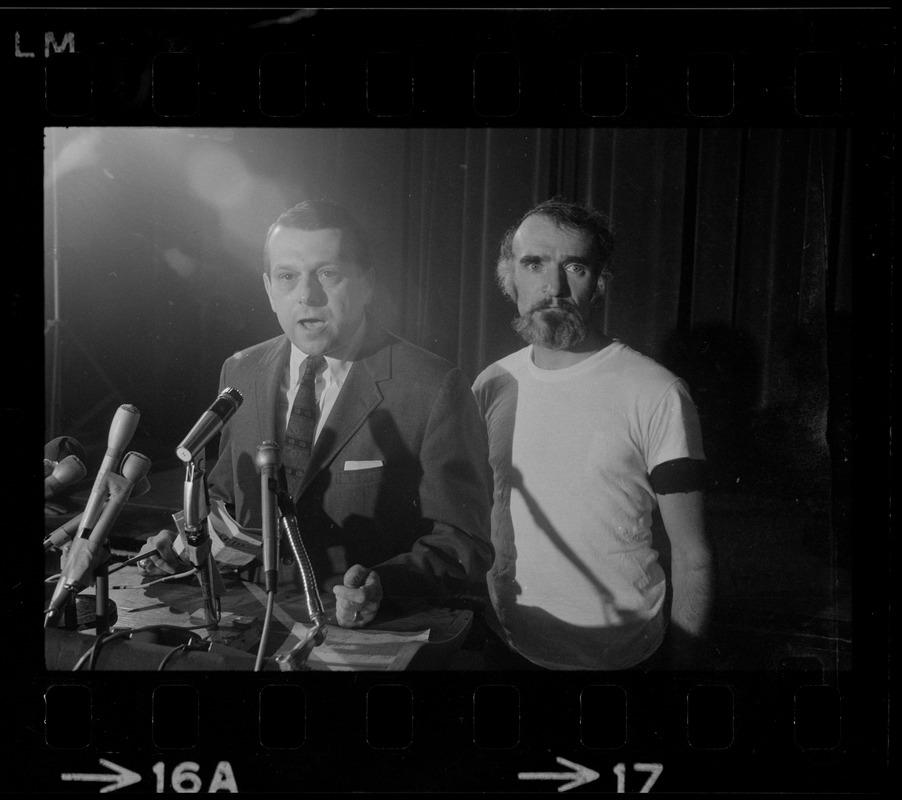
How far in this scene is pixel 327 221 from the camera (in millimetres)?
1864

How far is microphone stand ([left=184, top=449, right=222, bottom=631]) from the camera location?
1.81 meters

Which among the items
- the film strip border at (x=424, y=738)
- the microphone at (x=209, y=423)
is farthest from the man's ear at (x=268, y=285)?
the film strip border at (x=424, y=738)

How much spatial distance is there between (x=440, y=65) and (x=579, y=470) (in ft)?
2.98

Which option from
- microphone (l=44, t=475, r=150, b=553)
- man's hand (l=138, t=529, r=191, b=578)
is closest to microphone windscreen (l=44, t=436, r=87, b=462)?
microphone (l=44, t=475, r=150, b=553)

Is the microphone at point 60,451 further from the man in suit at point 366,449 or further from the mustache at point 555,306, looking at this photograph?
the mustache at point 555,306

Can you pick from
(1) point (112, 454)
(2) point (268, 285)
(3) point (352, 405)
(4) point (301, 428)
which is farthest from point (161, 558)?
(2) point (268, 285)

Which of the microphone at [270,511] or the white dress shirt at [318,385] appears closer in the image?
the microphone at [270,511]

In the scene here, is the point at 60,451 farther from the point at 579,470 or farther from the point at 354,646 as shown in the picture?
the point at 579,470

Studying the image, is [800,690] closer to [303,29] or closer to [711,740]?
[711,740]

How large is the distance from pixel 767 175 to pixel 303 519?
123cm

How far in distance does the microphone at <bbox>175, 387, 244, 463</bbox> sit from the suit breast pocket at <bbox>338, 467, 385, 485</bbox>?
0.27 m

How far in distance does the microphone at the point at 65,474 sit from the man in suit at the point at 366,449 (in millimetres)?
280

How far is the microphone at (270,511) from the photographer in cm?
180

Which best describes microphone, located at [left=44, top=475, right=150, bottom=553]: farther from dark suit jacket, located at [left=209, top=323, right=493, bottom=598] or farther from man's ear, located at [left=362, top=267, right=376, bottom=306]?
man's ear, located at [left=362, top=267, right=376, bottom=306]
